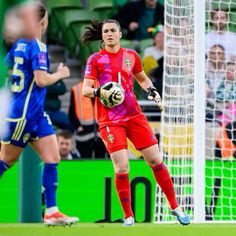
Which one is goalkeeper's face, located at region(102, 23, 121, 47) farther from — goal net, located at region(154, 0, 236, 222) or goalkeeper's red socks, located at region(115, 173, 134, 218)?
goal net, located at region(154, 0, 236, 222)

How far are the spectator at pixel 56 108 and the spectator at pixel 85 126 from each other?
9cm

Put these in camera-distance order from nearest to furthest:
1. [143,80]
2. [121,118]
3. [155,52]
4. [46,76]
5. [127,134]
A: 1. [46,76]
2. [121,118]
3. [127,134]
4. [143,80]
5. [155,52]

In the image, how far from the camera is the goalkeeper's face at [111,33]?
24.8 feet

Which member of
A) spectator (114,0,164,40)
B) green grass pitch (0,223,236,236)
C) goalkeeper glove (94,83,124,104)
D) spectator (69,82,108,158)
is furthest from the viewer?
spectator (114,0,164,40)

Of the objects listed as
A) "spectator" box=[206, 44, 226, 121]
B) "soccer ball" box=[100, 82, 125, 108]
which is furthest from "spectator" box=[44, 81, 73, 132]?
"soccer ball" box=[100, 82, 125, 108]

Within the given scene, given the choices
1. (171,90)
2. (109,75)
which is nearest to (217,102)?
(171,90)

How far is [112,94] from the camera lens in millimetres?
7191

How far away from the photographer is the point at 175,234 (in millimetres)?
7281

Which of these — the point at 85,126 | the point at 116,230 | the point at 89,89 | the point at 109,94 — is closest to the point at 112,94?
the point at 109,94

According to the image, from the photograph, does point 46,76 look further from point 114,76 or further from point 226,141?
point 226,141

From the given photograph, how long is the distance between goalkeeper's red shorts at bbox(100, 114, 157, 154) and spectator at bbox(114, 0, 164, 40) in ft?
17.4

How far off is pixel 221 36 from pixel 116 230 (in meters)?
4.44

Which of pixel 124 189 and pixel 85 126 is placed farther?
pixel 85 126

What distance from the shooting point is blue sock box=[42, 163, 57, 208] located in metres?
7.67
